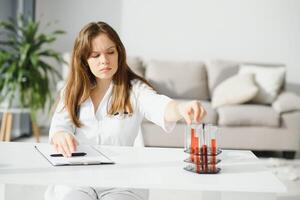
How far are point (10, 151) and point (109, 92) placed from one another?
1.46 feet

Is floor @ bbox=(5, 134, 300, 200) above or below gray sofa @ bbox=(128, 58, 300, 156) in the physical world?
below

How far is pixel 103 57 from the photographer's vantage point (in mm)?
1835

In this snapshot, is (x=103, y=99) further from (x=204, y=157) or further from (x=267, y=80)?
(x=267, y=80)

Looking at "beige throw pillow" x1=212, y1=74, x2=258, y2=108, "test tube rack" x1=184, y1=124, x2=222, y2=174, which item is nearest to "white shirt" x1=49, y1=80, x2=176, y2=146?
"test tube rack" x1=184, y1=124, x2=222, y2=174

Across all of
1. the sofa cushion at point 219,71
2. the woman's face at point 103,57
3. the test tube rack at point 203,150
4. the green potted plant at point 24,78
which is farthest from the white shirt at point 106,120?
the sofa cushion at point 219,71

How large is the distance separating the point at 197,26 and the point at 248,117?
161 cm

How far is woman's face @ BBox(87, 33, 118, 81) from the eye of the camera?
1844 millimetres

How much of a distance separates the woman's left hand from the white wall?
13.7 feet

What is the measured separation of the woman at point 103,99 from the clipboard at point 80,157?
89 millimetres

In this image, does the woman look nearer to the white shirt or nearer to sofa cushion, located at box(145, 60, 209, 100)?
the white shirt

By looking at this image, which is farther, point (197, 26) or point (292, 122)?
point (197, 26)

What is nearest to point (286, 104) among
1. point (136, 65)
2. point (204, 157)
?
point (136, 65)

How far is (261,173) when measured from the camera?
4.85 feet

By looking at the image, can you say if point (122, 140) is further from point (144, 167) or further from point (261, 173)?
point (261, 173)
